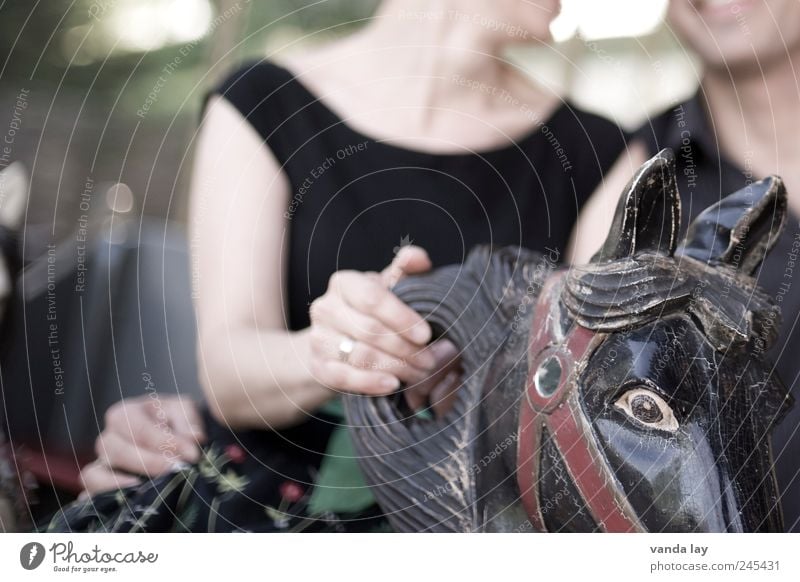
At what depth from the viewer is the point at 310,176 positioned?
32.4 inches

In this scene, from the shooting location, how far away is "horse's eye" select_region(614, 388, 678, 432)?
0.64 metres

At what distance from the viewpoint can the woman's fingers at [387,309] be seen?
759 millimetres

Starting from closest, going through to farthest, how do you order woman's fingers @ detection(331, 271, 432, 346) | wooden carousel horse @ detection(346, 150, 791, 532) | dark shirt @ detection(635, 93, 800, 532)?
1. wooden carousel horse @ detection(346, 150, 791, 532)
2. woman's fingers @ detection(331, 271, 432, 346)
3. dark shirt @ detection(635, 93, 800, 532)

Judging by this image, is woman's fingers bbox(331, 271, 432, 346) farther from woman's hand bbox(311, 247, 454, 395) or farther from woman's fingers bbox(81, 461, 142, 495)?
woman's fingers bbox(81, 461, 142, 495)

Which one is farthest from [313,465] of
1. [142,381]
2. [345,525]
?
[142,381]

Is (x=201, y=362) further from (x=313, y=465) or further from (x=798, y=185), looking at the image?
(x=798, y=185)

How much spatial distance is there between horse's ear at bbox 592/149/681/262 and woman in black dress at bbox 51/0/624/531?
196 mm

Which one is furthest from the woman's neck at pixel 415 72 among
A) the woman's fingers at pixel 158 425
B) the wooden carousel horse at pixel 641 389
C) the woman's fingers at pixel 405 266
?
the woman's fingers at pixel 158 425

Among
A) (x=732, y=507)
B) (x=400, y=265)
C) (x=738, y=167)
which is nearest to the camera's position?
(x=732, y=507)

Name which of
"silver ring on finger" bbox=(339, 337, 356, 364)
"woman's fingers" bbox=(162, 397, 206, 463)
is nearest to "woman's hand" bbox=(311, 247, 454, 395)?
"silver ring on finger" bbox=(339, 337, 356, 364)

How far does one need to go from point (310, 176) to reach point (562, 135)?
0.27 metres

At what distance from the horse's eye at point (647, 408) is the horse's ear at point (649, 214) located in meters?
0.11

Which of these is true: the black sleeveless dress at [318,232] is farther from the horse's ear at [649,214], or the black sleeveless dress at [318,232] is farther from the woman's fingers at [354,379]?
the horse's ear at [649,214]

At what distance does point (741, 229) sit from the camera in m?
0.66
